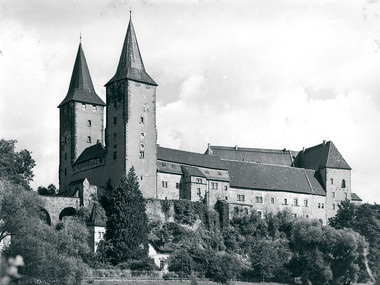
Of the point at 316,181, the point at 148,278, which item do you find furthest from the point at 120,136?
the point at 316,181

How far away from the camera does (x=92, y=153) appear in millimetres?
81438

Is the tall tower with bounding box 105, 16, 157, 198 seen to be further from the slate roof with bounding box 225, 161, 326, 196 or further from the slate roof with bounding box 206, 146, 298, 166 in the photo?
the slate roof with bounding box 206, 146, 298, 166

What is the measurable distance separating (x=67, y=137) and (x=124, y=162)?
11852mm

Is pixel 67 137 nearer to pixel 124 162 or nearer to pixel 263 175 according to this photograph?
pixel 124 162

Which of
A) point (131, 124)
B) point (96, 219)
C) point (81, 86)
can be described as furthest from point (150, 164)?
point (81, 86)

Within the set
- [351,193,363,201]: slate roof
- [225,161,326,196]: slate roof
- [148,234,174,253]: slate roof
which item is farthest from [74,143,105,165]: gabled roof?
[351,193,363,201]: slate roof

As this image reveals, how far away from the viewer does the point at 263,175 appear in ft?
303

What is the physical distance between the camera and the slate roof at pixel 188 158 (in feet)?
267

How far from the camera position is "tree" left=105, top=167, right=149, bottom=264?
213 feet

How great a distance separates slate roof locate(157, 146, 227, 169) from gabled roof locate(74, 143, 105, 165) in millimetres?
5687

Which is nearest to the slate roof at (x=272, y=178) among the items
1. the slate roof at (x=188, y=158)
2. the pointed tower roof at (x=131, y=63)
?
the slate roof at (x=188, y=158)

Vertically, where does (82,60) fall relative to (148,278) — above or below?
above

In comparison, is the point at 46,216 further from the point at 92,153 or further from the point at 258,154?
the point at 258,154

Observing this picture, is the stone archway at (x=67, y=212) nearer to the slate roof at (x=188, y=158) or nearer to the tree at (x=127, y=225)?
the tree at (x=127, y=225)
